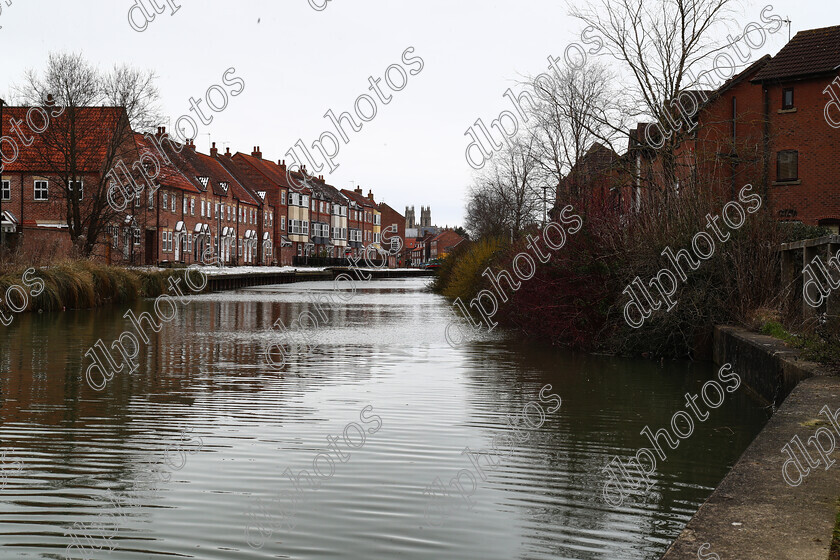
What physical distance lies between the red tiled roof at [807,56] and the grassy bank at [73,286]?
84.4ft

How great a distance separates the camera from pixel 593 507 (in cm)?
610

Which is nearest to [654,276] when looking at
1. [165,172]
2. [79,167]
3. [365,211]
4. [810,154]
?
[810,154]

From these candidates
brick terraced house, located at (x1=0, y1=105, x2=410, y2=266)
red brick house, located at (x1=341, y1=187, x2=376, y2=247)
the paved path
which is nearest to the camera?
the paved path

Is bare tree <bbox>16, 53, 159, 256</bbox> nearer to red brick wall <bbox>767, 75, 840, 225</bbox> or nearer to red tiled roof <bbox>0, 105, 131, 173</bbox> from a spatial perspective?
red tiled roof <bbox>0, 105, 131, 173</bbox>

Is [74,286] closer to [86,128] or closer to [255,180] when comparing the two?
[86,128]

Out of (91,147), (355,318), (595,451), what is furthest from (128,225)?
(595,451)

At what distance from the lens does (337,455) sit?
24.6 feet

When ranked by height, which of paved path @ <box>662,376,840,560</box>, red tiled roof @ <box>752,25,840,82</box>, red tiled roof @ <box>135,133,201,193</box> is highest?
red tiled roof @ <box>752,25,840,82</box>

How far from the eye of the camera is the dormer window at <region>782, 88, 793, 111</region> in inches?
1374

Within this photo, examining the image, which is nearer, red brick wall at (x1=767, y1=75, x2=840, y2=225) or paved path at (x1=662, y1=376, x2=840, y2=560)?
paved path at (x1=662, y1=376, x2=840, y2=560)

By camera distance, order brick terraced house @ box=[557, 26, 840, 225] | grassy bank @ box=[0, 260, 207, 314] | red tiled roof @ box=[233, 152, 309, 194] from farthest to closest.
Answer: red tiled roof @ box=[233, 152, 309, 194] < brick terraced house @ box=[557, 26, 840, 225] < grassy bank @ box=[0, 260, 207, 314]

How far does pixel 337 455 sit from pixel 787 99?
107 ft

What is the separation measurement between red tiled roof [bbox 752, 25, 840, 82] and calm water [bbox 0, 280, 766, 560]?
23441mm

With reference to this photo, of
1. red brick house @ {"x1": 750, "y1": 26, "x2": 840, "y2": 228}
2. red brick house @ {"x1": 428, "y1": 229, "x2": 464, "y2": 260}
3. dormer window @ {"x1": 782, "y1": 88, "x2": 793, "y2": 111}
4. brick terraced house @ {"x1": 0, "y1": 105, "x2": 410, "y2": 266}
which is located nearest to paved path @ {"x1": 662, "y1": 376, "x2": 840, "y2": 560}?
brick terraced house @ {"x1": 0, "y1": 105, "x2": 410, "y2": 266}
